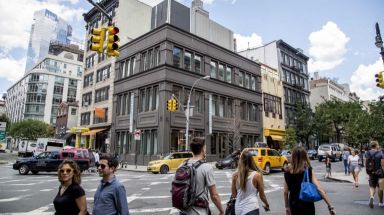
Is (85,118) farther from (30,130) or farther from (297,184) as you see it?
(297,184)

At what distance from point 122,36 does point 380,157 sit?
118 ft

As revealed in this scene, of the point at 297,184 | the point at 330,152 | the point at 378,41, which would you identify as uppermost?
the point at 378,41

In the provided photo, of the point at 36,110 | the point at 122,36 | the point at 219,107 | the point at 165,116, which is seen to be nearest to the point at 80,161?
the point at 165,116

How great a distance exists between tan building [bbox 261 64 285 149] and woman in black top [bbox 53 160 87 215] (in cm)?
4171

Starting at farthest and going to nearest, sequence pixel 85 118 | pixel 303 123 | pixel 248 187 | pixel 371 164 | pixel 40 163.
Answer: pixel 303 123
pixel 85 118
pixel 40 163
pixel 371 164
pixel 248 187

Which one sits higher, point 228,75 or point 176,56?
point 176,56

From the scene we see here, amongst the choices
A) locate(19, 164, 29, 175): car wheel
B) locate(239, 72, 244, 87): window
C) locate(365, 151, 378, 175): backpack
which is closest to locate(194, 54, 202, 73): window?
locate(239, 72, 244, 87): window

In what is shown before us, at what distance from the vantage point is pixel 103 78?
1666 inches

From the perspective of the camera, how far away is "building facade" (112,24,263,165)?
31.1 metres

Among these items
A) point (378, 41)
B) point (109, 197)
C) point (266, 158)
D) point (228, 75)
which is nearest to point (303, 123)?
point (228, 75)

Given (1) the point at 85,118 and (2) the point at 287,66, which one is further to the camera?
(2) the point at 287,66

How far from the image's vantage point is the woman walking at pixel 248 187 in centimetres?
453

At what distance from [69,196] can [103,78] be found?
40526 mm

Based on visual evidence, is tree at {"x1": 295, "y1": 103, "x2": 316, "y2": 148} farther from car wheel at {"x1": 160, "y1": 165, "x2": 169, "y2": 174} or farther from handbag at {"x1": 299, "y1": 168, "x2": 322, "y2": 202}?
handbag at {"x1": 299, "y1": 168, "x2": 322, "y2": 202}
